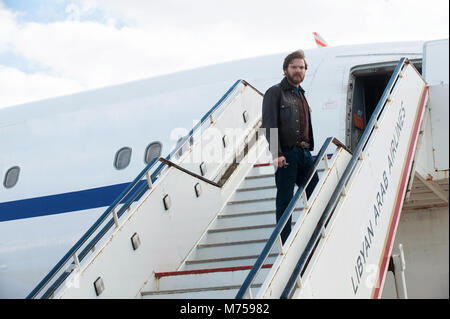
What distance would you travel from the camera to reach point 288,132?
4594mm

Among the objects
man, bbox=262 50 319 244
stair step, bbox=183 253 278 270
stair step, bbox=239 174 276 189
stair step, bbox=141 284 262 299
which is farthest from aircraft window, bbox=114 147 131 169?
man, bbox=262 50 319 244

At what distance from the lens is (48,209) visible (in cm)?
804

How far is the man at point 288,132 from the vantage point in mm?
4516

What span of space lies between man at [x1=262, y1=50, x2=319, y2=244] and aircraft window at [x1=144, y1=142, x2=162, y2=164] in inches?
131

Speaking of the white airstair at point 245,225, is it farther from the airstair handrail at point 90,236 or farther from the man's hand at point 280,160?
the man's hand at point 280,160

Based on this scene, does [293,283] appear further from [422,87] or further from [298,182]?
[422,87]

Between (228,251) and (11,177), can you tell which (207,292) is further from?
(11,177)

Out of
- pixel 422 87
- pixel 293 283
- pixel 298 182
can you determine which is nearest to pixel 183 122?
pixel 422 87

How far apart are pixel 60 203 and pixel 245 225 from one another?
2.95 m

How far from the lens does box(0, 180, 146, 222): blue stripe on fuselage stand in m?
7.71

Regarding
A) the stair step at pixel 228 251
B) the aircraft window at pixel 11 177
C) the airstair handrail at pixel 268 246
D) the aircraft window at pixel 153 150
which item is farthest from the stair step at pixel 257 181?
the aircraft window at pixel 11 177

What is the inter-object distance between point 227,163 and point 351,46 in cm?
256

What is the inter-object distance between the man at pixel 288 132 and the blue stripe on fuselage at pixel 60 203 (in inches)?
122

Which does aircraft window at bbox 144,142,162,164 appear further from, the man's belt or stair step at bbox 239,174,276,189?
the man's belt
